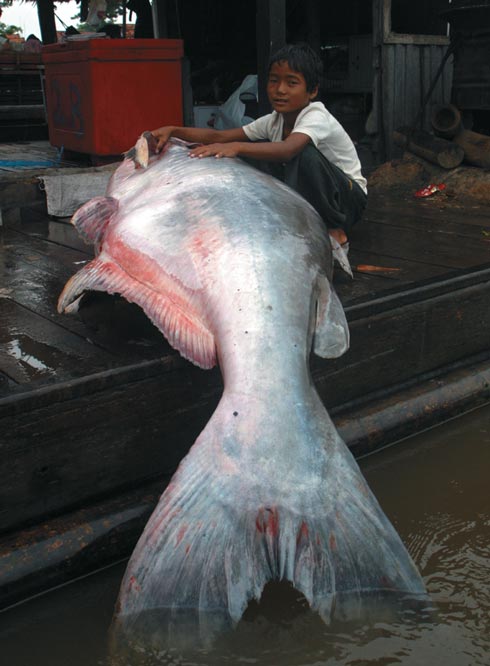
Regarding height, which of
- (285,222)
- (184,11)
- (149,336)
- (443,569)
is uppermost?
(184,11)

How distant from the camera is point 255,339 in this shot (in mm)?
2104

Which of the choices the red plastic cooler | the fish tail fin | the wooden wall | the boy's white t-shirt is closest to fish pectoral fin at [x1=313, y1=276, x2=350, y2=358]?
the fish tail fin

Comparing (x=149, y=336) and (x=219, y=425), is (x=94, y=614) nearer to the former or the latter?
(x=219, y=425)

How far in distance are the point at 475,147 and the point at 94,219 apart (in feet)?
16.9

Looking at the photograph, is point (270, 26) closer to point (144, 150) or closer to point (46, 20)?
point (144, 150)

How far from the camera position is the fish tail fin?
179 centimetres

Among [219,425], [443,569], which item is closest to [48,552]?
[219,425]

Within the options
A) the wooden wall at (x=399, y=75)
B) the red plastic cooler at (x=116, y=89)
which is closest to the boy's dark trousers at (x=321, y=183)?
the red plastic cooler at (x=116, y=89)

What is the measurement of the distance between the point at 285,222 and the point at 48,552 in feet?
4.46

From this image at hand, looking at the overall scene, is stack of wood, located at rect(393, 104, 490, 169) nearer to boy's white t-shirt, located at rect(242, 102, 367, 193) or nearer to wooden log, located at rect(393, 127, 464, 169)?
wooden log, located at rect(393, 127, 464, 169)

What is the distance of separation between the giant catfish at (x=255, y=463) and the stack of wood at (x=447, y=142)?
Answer: 198 inches

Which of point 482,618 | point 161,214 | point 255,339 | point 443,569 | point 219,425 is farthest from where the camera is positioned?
point 161,214

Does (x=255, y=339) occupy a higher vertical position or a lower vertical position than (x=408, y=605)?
higher

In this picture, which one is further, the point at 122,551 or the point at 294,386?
the point at 122,551
